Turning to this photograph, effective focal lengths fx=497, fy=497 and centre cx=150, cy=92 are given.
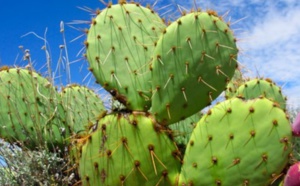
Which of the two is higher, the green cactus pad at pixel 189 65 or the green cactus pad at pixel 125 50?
the green cactus pad at pixel 125 50

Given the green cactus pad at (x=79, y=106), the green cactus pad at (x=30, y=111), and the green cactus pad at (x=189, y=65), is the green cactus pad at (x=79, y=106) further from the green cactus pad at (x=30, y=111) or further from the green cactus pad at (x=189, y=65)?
the green cactus pad at (x=189, y=65)

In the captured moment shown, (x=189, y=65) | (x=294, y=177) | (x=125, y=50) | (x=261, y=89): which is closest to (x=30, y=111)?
(x=125, y=50)

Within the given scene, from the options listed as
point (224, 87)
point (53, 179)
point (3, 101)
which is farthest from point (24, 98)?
point (224, 87)

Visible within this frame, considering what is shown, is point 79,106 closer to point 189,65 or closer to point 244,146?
point 189,65

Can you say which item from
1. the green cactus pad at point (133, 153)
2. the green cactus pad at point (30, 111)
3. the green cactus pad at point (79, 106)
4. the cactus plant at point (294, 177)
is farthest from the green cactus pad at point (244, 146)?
the green cactus pad at point (30, 111)

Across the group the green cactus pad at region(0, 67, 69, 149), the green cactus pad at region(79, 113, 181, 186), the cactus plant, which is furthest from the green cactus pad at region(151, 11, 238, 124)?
the green cactus pad at region(0, 67, 69, 149)

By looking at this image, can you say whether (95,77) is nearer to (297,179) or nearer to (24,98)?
(24,98)
